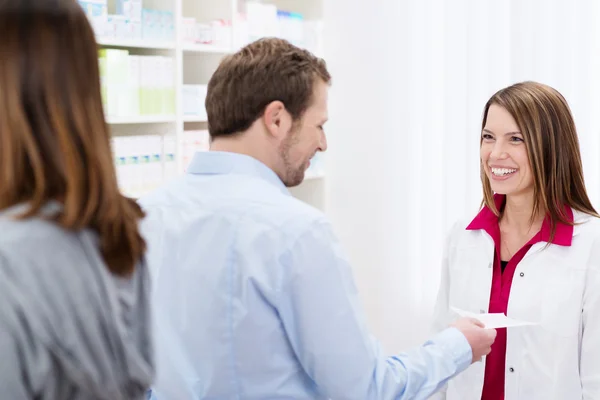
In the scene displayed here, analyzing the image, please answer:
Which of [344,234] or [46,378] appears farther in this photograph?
[344,234]

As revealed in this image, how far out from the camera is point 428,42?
398cm

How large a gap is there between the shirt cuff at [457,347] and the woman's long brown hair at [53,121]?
0.98 meters

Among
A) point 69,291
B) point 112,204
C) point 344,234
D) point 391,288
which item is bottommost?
point 391,288

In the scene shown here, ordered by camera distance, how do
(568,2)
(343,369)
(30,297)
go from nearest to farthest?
(30,297) < (343,369) < (568,2)

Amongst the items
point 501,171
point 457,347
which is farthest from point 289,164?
point 501,171

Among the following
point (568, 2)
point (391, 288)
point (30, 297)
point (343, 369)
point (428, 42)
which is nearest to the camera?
point (30, 297)

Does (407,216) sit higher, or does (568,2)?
(568,2)

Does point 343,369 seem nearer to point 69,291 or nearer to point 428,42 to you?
point 69,291

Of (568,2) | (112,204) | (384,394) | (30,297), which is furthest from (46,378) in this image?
(568,2)

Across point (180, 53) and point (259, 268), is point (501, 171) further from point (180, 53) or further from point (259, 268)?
point (180, 53)

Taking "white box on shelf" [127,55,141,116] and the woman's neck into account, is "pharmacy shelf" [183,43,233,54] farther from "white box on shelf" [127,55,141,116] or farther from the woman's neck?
the woman's neck

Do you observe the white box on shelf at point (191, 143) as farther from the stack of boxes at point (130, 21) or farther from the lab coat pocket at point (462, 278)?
the lab coat pocket at point (462, 278)

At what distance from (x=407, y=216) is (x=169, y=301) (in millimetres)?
2719

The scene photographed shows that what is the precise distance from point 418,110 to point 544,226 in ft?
6.09
